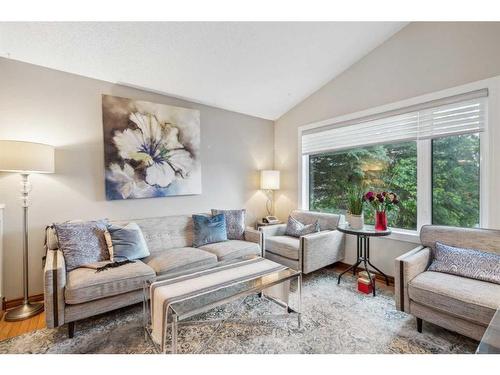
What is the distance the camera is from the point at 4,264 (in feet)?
7.70

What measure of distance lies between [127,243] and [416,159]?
331cm

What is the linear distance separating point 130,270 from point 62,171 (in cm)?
138

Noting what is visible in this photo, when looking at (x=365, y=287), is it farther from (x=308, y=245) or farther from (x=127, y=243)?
(x=127, y=243)

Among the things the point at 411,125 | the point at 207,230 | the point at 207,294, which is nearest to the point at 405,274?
the point at 207,294

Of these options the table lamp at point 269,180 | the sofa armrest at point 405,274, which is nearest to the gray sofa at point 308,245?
the table lamp at point 269,180

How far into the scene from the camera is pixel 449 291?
1.78 metres

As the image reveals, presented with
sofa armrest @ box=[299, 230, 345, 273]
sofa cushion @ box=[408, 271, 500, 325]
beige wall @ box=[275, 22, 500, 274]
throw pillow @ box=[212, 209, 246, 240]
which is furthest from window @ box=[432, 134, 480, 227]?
throw pillow @ box=[212, 209, 246, 240]

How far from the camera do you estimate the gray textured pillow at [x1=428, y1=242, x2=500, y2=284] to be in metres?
1.90

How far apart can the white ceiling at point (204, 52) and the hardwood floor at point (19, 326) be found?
7.94 ft

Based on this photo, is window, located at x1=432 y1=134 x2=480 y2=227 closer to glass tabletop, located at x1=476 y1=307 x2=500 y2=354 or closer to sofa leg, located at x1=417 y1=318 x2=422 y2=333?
sofa leg, located at x1=417 y1=318 x2=422 y2=333

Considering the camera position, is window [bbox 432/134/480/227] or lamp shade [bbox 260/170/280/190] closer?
window [bbox 432/134/480/227]

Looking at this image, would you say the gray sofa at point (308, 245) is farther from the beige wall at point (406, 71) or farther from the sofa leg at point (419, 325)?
the sofa leg at point (419, 325)

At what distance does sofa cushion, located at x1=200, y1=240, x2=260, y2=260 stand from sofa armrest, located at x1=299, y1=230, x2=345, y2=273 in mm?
589

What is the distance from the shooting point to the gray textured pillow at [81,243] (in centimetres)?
215
